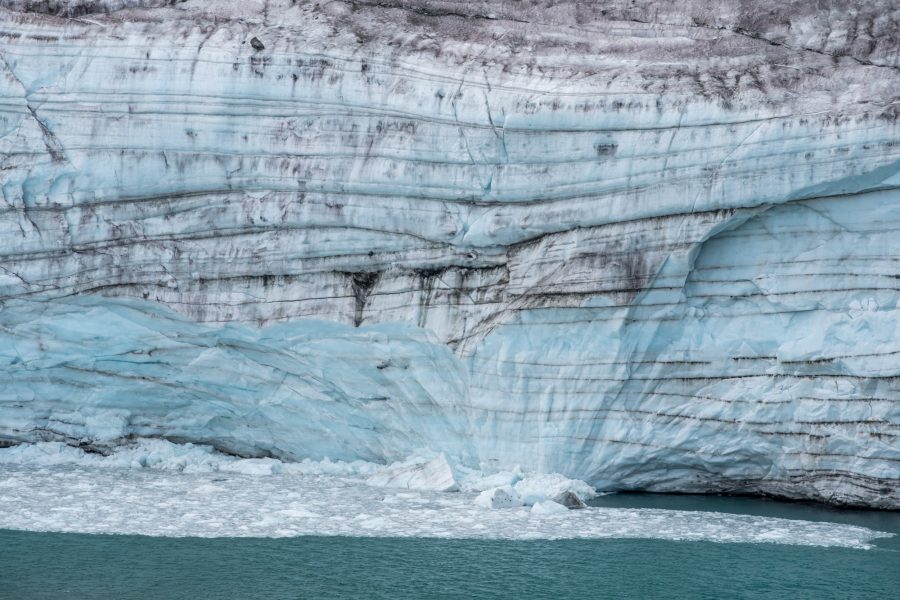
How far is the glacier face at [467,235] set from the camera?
10.4m

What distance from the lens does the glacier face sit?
10.4 meters

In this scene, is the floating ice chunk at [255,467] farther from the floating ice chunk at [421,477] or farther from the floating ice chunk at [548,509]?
the floating ice chunk at [548,509]

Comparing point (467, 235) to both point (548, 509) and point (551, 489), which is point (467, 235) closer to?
point (551, 489)

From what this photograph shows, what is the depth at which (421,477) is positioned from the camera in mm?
10727

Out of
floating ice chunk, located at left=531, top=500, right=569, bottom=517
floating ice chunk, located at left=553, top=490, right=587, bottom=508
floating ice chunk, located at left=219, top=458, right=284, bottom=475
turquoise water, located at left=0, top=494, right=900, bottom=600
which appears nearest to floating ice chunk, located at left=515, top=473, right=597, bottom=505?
floating ice chunk, located at left=553, top=490, right=587, bottom=508

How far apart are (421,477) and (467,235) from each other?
2.25m

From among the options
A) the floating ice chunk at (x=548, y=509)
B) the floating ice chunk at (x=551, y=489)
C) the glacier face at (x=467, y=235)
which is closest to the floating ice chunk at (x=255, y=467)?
the glacier face at (x=467, y=235)

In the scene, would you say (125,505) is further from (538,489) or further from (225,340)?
(538,489)

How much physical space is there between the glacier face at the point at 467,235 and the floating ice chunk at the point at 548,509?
837 millimetres

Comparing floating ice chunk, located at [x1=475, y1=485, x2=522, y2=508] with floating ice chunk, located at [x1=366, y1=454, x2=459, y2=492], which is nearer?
floating ice chunk, located at [x1=475, y1=485, x2=522, y2=508]

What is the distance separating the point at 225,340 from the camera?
443 inches

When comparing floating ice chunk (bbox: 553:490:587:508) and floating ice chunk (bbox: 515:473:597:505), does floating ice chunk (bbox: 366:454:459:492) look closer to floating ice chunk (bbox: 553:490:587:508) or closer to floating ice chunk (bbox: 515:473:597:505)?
floating ice chunk (bbox: 515:473:597:505)

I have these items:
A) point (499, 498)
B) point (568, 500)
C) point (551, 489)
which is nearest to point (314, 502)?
point (499, 498)

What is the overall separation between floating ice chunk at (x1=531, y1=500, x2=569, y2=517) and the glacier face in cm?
84
